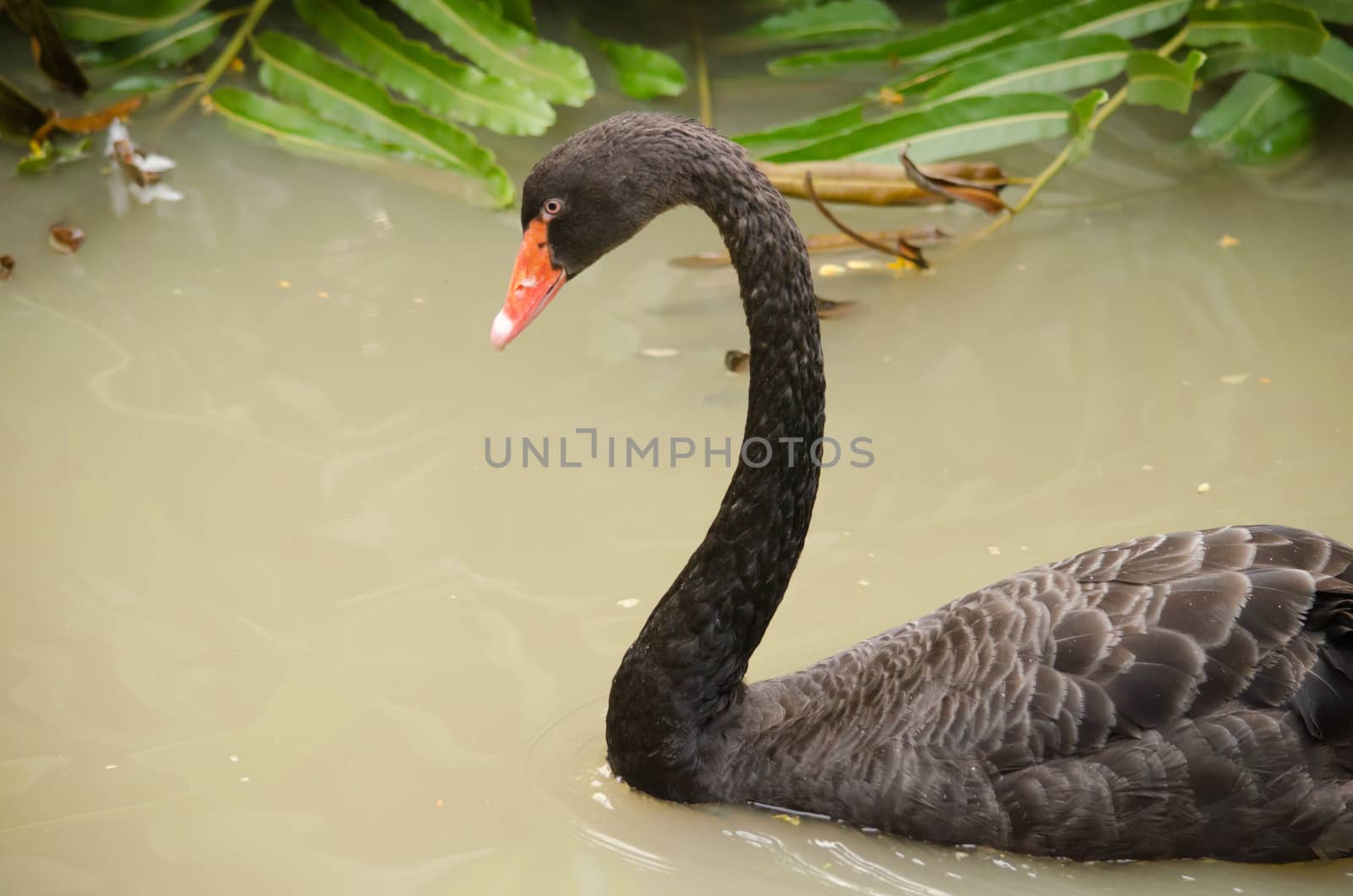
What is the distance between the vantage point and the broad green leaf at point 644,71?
5.10 metres

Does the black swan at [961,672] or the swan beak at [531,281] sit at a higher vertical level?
the swan beak at [531,281]

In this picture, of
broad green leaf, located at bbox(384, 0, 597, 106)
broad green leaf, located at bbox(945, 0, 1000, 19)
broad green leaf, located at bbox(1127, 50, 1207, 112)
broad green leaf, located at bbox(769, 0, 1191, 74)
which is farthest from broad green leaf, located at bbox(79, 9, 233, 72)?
broad green leaf, located at bbox(1127, 50, 1207, 112)

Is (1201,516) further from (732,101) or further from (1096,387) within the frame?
(732,101)

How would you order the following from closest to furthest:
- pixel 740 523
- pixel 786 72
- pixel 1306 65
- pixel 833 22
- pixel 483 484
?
1. pixel 740 523
2. pixel 483 484
3. pixel 1306 65
4. pixel 833 22
5. pixel 786 72

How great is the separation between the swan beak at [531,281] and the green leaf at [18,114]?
315cm

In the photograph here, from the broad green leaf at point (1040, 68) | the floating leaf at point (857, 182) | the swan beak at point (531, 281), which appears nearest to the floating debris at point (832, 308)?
the floating leaf at point (857, 182)

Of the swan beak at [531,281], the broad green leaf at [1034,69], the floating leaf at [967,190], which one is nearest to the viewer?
the swan beak at [531,281]

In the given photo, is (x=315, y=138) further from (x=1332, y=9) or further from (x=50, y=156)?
(x=1332, y=9)

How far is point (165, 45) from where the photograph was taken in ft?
17.9

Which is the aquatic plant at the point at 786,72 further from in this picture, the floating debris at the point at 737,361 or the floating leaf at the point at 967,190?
the floating debris at the point at 737,361

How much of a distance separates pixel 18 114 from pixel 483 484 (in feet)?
8.77

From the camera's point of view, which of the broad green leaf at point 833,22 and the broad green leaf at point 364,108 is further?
the broad green leaf at point 833,22

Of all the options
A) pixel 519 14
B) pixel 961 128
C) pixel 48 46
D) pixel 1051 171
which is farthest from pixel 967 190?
pixel 48 46

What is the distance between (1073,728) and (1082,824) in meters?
0.16
